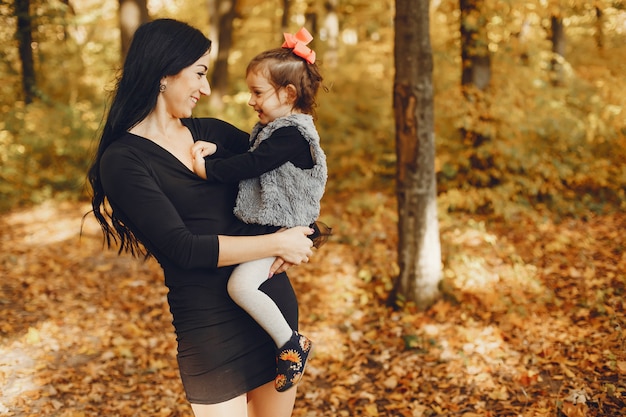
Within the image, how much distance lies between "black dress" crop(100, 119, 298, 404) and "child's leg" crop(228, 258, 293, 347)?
70 millimetres

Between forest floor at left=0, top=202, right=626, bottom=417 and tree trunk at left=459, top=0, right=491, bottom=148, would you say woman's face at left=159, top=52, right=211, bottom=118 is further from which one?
tree trunk at left=459, top=0, right=491, bottom=148

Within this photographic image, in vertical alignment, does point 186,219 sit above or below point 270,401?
above

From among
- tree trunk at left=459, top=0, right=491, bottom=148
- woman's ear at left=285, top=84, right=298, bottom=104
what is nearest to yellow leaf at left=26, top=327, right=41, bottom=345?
woman's ear at left=285, top=84, right=298, bottom=104

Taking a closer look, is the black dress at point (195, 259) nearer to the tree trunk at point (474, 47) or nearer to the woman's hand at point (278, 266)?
the woman's hand at point (278, 266)

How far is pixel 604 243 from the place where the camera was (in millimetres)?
6934

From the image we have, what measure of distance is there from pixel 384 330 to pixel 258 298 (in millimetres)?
3441

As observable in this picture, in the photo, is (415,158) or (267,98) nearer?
(267,98)

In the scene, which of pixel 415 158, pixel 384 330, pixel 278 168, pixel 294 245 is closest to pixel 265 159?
pixel 278 168

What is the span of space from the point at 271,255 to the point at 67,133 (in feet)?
35.6

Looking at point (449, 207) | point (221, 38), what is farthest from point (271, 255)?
point (221, 38)

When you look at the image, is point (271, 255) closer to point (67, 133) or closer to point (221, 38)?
point (67, 133)

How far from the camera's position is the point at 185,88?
Result: 2.12m

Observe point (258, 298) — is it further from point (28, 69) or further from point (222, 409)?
point (28, 69)

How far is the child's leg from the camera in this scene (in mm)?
2113
